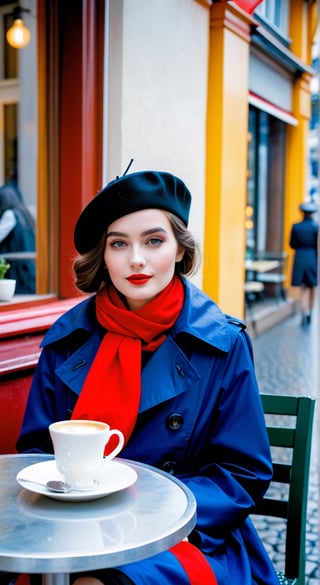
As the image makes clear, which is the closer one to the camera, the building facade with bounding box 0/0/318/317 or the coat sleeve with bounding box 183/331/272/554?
the coat sleeve with bounding box 183/331/272/554

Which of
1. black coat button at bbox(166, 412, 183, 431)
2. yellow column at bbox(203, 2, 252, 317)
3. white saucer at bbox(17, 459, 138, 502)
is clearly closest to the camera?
white saucer at bbox(17, 459, 138, 502)

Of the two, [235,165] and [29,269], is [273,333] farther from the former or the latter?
[29,269]

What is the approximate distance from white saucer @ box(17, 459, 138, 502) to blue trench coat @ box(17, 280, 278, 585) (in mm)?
274

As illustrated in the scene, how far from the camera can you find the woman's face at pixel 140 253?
7.19 feet

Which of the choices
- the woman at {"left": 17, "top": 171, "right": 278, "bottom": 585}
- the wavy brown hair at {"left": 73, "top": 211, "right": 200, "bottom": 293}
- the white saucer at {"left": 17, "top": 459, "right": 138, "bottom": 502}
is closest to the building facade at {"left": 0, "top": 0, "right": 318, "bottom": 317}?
the wavy brown hair at {"left": 73, "top": 211, "right": 200, "bottom": 293}

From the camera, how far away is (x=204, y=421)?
7.07 feet

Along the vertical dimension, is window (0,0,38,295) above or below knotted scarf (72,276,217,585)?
above

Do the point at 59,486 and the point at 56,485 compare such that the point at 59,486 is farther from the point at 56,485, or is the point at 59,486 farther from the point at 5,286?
the point at 5,286

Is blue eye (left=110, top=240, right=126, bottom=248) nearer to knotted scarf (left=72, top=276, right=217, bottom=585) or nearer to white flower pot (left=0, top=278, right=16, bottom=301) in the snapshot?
knotted scarf (left=72, top=276, right=217, bottom=585)

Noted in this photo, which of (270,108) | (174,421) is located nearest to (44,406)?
(174,421)

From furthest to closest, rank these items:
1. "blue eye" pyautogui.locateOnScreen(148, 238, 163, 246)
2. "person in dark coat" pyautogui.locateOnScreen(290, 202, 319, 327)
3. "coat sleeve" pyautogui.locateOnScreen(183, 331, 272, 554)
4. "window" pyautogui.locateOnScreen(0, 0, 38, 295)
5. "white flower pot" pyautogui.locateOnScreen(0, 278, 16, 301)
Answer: "person in dark coat" pyautogui.locateOnScreen(290, 202, 319, 327)
"window" pyautogui.locateOnScreen(0, 0, 38, 295)
"white flower pot" pyautogui.locateOnScreen(0, 278, 16, 301)
"blue eye" pyautogui.locateOnScreen(148, 238, 163, 246)
"coat sleeve" pyautogui.locateOnScreen(183, 331, 272, 554)

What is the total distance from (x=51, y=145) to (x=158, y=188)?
6.85 feet

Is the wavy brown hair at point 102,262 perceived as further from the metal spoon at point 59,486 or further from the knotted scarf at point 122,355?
the metal spoon at point 59,486

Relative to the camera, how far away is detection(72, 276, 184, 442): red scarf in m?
2.13
